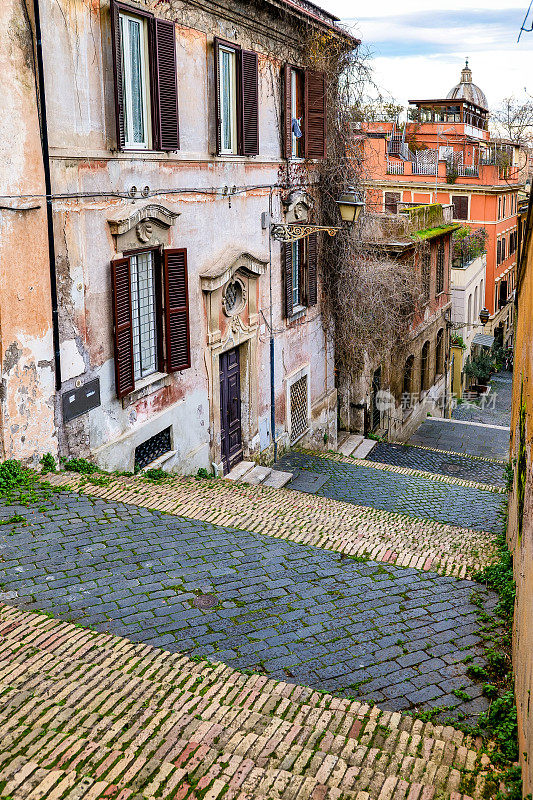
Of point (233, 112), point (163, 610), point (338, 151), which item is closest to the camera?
point (163, 610)

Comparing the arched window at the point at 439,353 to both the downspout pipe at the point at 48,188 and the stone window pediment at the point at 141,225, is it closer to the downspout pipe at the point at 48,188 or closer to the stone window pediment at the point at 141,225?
the stone window pediment at the point at 141,225

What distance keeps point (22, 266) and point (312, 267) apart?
8.93 meters

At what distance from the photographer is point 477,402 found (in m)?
31.4

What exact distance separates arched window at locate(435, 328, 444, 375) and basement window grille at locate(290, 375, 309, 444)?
1128 cm

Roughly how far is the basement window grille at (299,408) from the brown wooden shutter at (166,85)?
264 inches

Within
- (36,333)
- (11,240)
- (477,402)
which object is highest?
(11,240)

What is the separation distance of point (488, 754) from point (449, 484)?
10.7 meters

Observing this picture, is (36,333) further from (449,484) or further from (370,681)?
(449,484)

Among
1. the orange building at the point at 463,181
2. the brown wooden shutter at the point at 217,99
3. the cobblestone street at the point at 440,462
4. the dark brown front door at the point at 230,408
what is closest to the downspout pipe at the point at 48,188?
the brown wooden shutter at the point at 217,99

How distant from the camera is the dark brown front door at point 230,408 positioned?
13172 mm

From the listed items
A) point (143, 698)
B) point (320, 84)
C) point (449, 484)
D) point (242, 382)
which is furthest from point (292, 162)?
point (143, 698)

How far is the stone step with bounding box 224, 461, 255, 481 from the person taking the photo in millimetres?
13202

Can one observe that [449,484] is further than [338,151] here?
No

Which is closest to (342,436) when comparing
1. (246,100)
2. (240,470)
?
(240,470)
